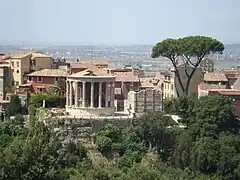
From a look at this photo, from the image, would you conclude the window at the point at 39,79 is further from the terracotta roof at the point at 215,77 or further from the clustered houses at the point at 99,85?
the terracotta roof at the point at 215,77

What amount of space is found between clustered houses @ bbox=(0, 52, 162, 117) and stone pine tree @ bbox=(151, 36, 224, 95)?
2.72 m

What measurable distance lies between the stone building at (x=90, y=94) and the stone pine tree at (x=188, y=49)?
690 centimetres

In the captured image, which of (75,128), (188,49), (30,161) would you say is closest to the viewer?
(30,161)

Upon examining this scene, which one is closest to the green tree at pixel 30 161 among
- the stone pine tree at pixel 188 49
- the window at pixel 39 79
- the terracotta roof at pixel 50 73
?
the terracotta roof at pixel 50 73

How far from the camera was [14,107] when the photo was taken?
135 ft

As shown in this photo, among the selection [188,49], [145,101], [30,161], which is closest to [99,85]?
[145,101]

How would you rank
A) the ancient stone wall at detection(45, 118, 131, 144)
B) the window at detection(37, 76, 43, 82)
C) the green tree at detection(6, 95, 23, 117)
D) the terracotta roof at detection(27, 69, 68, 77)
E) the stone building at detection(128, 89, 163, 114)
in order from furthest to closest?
the window at detection(37, 76, 43, 82) < the terracotta roof at detection(27, 69, 68, 77) < the green tree at detection(6, 95, 23, 117) < the stone building at detection(128, 89, 163, 114) < the ancient stone wall at detection(45, 118, 131, 144)

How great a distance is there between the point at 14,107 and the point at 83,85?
179 inches

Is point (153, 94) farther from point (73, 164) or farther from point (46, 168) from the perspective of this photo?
point (46, 168)

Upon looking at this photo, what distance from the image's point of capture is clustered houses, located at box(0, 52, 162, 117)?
1566 inches

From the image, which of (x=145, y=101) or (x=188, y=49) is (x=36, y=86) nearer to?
(x=145, y=101)

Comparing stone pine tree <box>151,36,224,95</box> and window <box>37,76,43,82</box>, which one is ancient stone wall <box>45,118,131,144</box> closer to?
window <box>37,76,43,82</box>

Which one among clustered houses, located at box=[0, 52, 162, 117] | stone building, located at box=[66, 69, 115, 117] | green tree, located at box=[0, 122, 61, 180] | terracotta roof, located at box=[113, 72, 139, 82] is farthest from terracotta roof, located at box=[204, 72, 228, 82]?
green tree, located at box=[0, 122, 61, 180]

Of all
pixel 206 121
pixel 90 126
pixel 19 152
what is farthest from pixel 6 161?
pixel 206 121
